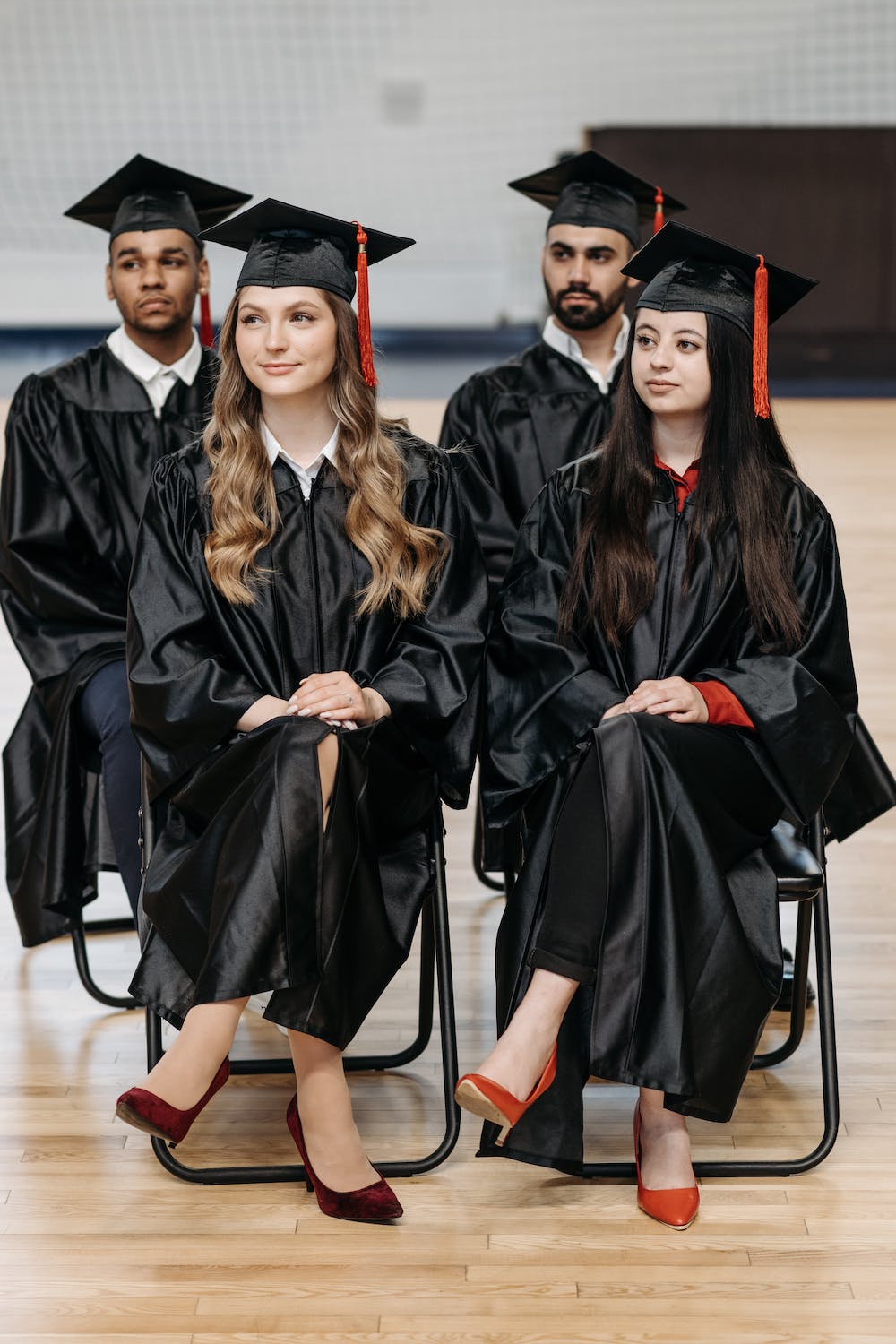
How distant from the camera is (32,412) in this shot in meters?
3.71

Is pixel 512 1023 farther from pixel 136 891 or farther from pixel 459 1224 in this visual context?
pixel 136 891

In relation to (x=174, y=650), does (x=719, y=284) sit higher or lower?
higher

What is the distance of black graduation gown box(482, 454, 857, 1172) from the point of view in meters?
2.61

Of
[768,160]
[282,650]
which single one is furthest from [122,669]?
[768,160]

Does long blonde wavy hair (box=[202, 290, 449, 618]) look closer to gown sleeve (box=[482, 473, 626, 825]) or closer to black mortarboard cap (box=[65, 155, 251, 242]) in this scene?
gown sleeve (box=[482, 473, 626, 825])

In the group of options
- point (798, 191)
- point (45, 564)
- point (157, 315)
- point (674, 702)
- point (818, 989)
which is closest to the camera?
point (674, 702)

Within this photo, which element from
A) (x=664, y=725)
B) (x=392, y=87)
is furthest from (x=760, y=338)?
(x=392, y=87)

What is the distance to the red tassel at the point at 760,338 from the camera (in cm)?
294

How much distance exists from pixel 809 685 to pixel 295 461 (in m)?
1.00

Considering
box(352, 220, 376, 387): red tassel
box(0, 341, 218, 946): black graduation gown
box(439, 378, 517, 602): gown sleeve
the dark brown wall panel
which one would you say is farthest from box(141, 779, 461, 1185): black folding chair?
the dark brown wall panel

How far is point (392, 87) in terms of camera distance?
45.2ft

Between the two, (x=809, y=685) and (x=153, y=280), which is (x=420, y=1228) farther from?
(x=153, y=280)

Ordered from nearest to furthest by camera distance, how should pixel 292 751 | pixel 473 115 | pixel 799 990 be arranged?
pixel 292 751, pixel 799 990, pixel 473 115

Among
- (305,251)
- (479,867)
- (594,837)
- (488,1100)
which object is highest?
(305,251)
